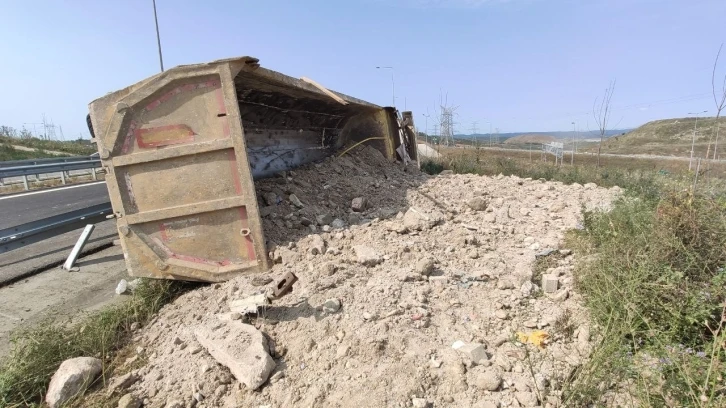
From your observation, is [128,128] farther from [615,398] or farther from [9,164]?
[9,164]

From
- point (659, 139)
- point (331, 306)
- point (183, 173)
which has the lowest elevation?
point (659, 139)

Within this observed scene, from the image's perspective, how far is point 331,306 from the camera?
2627 mm

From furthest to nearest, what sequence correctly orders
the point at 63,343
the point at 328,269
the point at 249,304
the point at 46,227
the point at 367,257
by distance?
1. the point at 46,227
2. the point at 367,257
3. the point at 328,269
4. the point at 249,304
5. the point at 63,343

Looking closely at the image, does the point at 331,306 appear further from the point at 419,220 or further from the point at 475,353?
the point at 419,220

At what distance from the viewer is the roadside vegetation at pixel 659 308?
5.72 ft

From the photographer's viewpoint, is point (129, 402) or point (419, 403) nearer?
point (419, 403)

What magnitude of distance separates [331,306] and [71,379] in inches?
59.5

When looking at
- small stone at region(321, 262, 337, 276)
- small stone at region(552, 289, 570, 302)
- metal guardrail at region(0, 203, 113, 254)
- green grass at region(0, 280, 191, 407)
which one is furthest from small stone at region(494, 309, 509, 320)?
metal guardrail at region(0, 203, 113, 254)

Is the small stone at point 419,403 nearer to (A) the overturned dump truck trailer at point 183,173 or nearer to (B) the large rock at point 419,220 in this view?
(A) the overturned dump truck trailer at point 183,173

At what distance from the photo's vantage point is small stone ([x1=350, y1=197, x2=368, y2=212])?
15.3 ft

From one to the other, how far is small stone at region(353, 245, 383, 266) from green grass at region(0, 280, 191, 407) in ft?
5.26

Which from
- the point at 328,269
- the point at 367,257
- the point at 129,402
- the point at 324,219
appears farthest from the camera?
the point at 324,219

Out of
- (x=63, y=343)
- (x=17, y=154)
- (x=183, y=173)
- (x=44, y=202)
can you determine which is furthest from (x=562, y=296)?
(x=17, y=154)

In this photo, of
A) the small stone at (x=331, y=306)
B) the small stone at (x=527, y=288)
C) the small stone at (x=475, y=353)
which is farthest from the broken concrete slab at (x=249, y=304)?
the small stone at (x=527, y=288)
